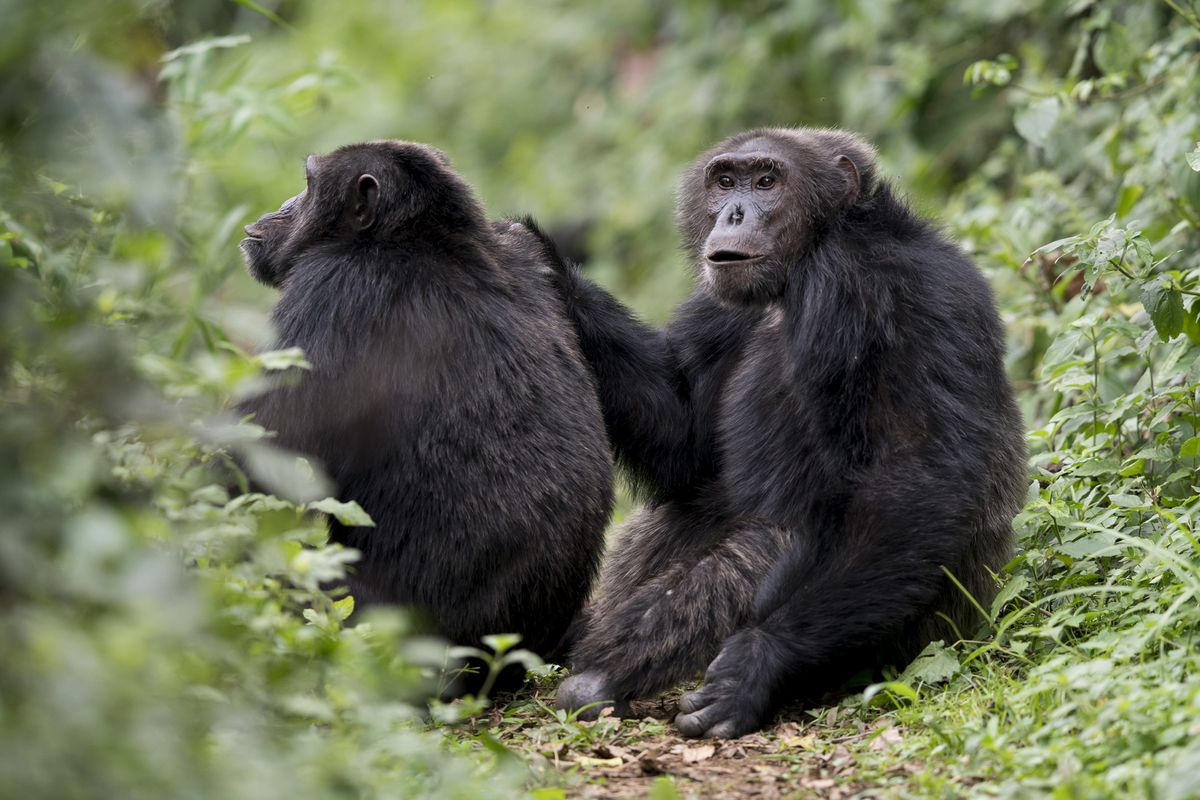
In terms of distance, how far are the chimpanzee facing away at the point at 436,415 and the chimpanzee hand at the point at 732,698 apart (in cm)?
74

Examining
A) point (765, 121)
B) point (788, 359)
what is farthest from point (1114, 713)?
point (765, 121)

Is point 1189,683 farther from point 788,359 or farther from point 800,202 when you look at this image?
point 800,202

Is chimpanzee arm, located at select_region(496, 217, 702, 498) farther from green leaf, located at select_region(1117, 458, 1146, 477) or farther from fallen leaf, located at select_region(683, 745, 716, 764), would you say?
green leaf, located at select_region(1117, 458, 1146, 477)

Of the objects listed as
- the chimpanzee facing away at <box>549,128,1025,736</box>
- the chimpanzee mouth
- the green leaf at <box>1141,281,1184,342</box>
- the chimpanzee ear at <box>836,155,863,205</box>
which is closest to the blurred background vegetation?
the green leaf at <box>1141,281,1184,342</box>

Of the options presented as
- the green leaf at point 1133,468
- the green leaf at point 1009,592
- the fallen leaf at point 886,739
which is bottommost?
the fallen leaf at point 886,739

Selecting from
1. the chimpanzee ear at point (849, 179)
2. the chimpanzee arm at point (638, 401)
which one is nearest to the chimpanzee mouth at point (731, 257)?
the chimpanzee ear at point (849, 179)

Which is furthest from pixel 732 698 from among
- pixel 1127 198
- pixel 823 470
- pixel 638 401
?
pixel 1127 198

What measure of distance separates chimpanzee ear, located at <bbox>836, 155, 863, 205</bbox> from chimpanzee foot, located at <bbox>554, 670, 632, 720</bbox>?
2.01m

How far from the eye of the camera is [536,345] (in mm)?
5094

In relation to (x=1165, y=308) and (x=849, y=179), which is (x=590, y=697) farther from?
(x=1165, y=308)

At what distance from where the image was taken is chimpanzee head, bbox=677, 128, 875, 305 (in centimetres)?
522

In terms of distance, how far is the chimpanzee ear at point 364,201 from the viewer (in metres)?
5.16

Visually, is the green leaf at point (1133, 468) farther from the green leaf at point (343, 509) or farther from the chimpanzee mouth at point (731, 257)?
the green leaf at point (343, 509)

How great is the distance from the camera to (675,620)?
487 cm
